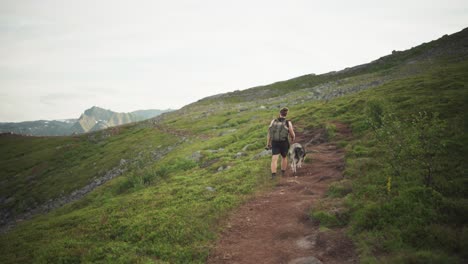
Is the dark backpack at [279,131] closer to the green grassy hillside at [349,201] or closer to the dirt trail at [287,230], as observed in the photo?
the dirt trail at [287,230]

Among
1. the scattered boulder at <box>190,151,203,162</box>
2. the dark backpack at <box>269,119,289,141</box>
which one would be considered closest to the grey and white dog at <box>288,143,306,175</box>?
the dark backpack at <box>269,119,289,141</box>

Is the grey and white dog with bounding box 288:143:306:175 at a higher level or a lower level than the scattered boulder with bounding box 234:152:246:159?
higher

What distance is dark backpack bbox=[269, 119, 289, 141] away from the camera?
14.6 m

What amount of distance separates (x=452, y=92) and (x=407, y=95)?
337 centimetres

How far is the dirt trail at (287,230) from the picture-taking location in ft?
26.9

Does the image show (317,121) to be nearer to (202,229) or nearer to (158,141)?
(202,229)

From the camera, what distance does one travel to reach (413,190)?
901 centimetres

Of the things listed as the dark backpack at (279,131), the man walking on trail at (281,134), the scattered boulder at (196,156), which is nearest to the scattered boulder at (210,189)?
the man walking on trail at (281,134)

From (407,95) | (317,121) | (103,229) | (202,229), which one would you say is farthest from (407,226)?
(407,95)

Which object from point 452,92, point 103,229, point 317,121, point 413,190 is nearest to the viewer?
point 413,190

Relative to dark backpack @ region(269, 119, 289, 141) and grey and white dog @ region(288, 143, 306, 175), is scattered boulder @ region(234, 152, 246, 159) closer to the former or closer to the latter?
grey and white dog @ region(288, 143, 306, 175)

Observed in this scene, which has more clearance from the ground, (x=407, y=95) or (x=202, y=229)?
(x=407, y=95)

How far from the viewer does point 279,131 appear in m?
14.6

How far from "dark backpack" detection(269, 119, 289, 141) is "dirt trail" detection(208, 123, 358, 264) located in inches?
94.6
